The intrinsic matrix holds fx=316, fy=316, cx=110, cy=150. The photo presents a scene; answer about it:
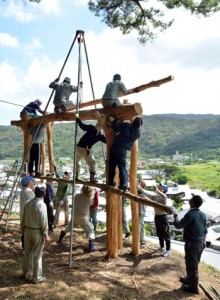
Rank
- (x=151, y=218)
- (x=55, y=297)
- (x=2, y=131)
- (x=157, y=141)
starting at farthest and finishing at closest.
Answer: (x=157, y=141) → (x=2, y=131) → (x=151, y=218) → (x=55, y=297)

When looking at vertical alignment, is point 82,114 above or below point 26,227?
above

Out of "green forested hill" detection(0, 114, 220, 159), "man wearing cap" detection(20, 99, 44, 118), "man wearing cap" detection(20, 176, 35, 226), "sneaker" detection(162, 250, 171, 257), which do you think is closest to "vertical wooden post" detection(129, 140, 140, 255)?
"sneaker" detection(162, 250, 171, 257)

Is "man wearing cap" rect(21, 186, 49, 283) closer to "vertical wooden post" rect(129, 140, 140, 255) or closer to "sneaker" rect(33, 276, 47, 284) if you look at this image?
"sneaker" rect(33, 276, 47, 284)

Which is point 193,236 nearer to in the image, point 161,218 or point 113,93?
point 161,218

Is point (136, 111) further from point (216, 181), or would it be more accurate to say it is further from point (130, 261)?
point (216, 181)

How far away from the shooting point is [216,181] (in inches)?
3182

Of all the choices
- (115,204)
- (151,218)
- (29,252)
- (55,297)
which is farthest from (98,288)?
(151,218)

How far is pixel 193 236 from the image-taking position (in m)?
5.29

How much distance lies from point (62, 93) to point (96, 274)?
4.02m

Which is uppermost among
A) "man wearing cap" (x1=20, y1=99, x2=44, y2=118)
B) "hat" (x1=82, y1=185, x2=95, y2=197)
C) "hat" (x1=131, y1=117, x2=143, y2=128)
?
"man wearing cap" (x1=20, y1=99, x2=44, y2=118)

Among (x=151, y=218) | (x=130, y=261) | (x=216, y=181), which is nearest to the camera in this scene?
(x=130, y=261)

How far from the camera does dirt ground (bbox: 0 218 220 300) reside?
16.4ft

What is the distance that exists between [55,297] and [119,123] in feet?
10.9

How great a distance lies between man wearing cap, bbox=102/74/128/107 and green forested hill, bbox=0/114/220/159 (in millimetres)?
119503
